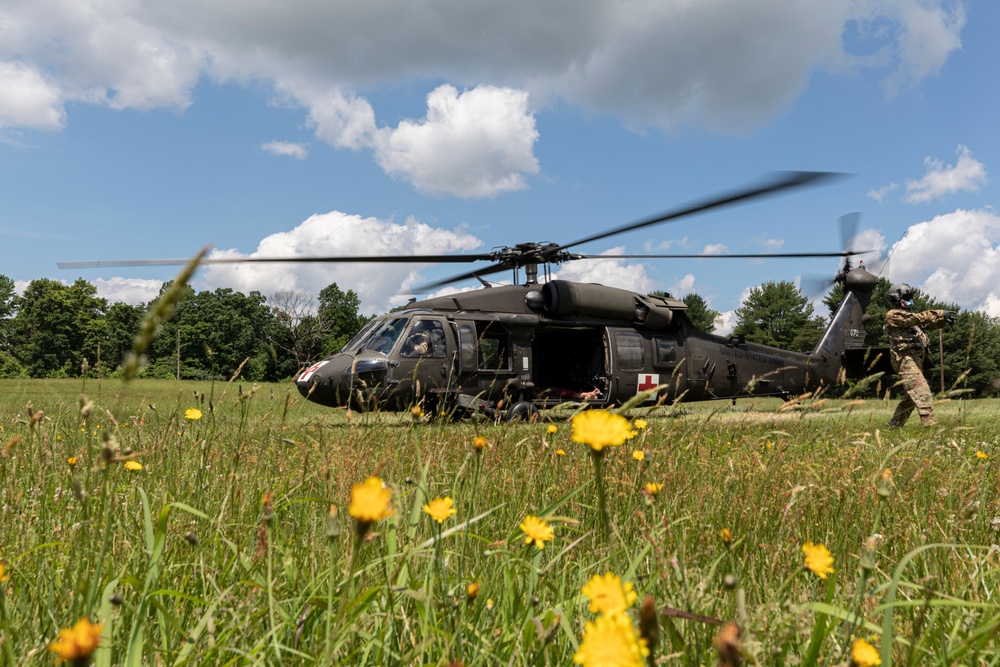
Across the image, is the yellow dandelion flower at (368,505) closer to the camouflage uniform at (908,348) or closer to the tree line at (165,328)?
the camouflage uniform at (908,348)

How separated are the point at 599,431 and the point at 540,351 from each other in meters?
11.1

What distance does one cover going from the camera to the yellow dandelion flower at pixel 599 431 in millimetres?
880

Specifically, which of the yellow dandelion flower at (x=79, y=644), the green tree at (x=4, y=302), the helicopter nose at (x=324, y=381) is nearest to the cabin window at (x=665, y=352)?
the helicopter nose at (x=324, y=381)

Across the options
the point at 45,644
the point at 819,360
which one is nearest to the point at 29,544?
the point at 45,644

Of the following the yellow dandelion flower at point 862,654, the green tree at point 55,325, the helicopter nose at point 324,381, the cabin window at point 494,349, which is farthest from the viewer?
the green tree at point 55,325

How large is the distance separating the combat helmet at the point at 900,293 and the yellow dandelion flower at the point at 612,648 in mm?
9596

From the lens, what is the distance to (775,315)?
56.1m

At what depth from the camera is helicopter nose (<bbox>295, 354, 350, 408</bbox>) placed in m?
9.03

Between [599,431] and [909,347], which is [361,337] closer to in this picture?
[909,347]

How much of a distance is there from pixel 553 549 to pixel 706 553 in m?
0.44

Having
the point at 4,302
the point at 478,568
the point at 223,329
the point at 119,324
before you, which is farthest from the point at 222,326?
the point at 478,568

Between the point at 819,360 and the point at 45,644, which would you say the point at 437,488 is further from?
the point at 819,360

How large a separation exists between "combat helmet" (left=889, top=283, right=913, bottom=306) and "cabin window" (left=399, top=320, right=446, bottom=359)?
6.57m

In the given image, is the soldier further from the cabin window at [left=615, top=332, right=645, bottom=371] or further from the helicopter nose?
the helicopter nose
